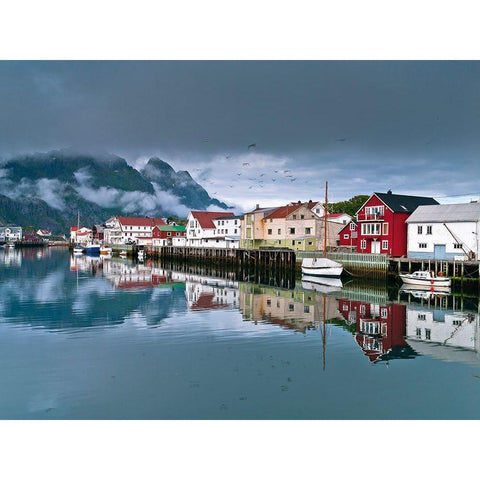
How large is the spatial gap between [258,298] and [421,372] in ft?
48.1

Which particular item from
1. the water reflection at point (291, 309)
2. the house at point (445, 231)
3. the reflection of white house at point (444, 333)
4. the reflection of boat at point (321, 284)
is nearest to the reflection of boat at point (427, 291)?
the water reflection at point (291, 309)

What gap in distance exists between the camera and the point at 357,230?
39094 mm

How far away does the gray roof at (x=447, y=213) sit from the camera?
3148 cm

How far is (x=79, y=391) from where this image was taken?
969cm

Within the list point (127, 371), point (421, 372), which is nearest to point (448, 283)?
point (421, 372)

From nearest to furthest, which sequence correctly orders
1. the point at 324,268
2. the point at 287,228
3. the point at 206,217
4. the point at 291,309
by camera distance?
the point at 291,309 < the point at 324,268 < the point at 287,228 < the point at 206,217

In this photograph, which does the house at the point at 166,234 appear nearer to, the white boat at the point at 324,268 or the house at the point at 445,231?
the white boat at the point at 324,268

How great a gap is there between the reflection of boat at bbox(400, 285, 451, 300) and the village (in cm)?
401

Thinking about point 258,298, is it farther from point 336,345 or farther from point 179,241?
point 179,241

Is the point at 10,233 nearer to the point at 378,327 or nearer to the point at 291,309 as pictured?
the point at 291,309

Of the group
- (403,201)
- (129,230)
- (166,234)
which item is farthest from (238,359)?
(129,230)

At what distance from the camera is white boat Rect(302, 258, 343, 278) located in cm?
3519

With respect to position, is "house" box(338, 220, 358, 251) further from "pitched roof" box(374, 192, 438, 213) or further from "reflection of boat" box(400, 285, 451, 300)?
"reflection of boat" box(400, 285, 451, 300)

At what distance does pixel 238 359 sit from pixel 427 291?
1887 cm
